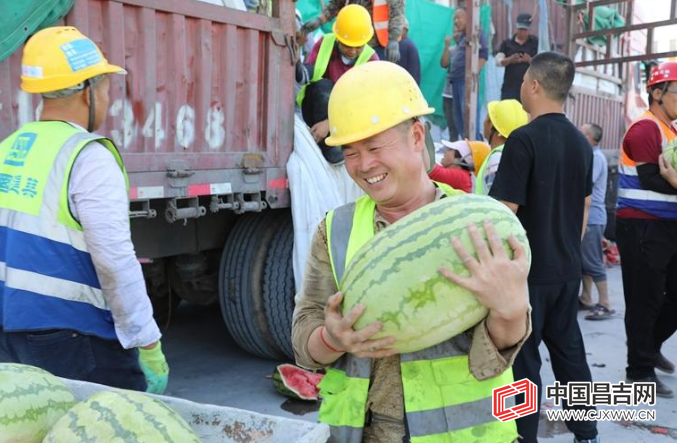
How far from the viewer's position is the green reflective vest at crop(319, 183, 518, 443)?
1.88 metres

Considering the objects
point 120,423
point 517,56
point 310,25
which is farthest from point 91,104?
point 517,56

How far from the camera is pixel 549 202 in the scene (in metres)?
3.81

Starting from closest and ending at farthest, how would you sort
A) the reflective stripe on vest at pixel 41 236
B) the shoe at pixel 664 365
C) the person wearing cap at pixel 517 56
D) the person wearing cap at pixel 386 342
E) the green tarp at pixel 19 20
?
the person wearing cap at pixel 386 342
the reflective stripe on vest at pixel 41 236
the green tarp at pixel 19 20
the shoe at pixel 664 365
the person wearing cap at pixel 517 56

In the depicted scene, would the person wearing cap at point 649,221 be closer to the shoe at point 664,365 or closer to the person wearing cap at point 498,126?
the shoe at point 664,365

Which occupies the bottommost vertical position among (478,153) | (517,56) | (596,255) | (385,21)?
(596,255)

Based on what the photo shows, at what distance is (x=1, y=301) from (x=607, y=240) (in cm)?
1037

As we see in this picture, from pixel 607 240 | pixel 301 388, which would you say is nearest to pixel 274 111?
pixel 301 388

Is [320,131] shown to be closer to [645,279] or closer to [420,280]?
[645,279]

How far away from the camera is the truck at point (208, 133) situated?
3.80 m

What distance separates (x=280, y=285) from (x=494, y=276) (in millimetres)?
3570

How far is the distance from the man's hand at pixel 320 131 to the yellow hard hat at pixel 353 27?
1.03m

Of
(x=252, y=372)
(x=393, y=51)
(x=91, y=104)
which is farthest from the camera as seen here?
(x=393, y=51)

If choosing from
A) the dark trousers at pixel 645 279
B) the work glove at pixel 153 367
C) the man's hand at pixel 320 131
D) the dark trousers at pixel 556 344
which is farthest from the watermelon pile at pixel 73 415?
the dark trousers at pixel 645 279

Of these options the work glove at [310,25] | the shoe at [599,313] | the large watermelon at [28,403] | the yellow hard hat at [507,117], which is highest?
the work glove at [310,25]
